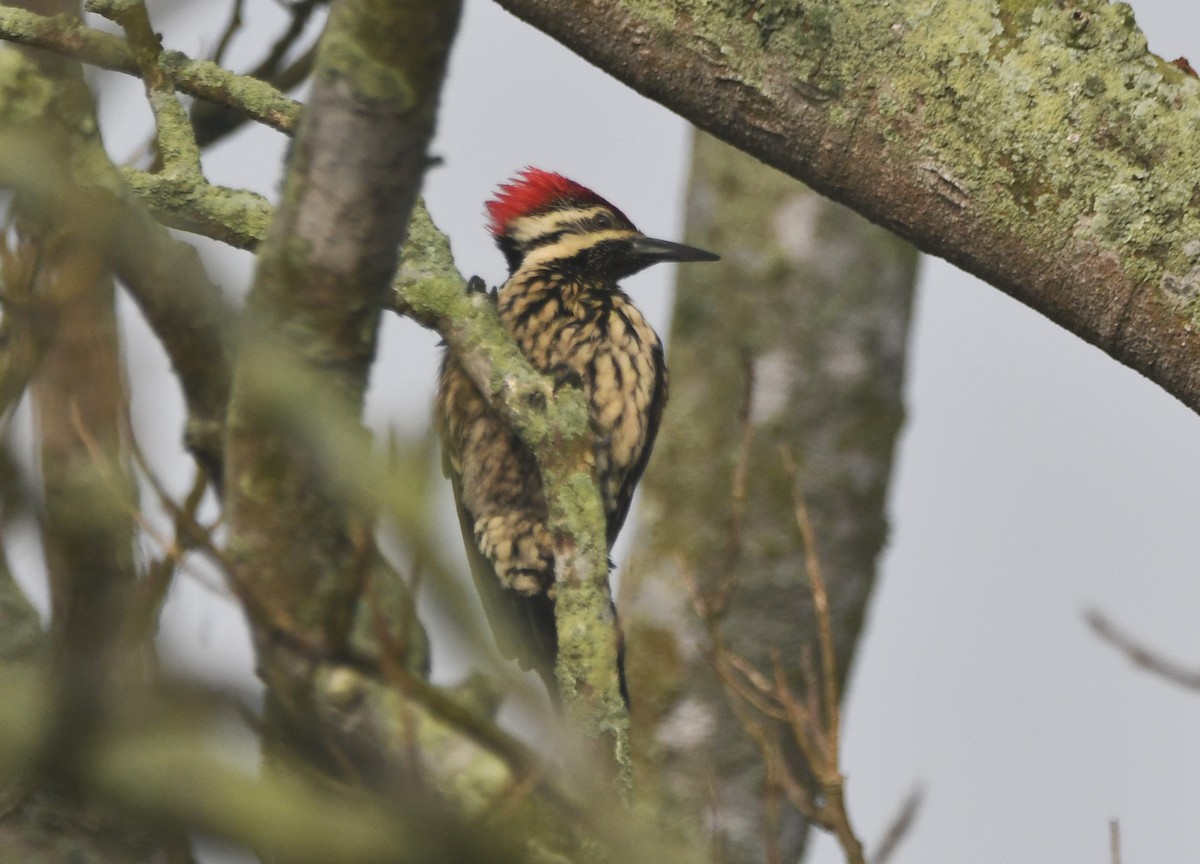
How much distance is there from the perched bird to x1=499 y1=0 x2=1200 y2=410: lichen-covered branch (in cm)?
159

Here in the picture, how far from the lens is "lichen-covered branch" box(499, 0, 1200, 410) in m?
2.81

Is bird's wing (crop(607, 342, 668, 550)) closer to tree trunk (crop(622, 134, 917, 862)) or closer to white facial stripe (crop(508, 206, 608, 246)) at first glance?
white facial stripe (crop(508, 206, 608, 246))

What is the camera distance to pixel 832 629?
6.20 meters

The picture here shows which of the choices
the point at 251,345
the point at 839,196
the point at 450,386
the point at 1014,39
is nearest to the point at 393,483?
the point at 251,345

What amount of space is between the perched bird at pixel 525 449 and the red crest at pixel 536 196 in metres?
0.21

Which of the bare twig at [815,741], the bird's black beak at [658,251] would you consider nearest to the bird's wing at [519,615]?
the bare twig at [815,741]

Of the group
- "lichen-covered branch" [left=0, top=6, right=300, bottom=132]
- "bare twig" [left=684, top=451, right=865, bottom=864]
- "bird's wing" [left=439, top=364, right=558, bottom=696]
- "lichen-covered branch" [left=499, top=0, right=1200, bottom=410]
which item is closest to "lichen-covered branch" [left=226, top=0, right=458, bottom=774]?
"lichen-covered branch" [left=499, top=0, right=1200, bottom=410]

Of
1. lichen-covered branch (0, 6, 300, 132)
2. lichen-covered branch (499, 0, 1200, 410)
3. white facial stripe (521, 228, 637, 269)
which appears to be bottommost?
lichen-covered branch (0, 6, 300, 132)

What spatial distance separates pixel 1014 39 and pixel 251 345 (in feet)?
4.93

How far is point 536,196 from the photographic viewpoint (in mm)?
4867

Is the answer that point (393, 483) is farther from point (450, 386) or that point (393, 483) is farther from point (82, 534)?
point (450, 386)

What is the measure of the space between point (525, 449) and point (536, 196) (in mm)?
836

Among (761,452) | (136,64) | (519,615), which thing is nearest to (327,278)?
(136,64)

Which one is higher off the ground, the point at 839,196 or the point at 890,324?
the point at 890,324
